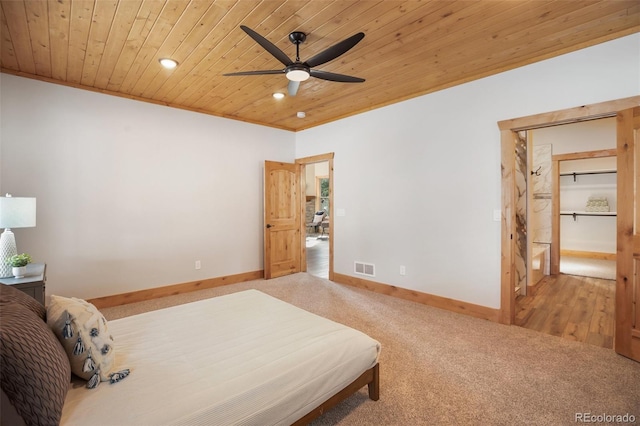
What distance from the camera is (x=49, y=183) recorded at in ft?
11.2

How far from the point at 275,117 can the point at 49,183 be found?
3.14 m

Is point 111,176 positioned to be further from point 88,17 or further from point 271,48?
point 271,48

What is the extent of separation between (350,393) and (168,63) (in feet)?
11.1

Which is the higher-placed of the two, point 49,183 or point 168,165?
point 168,165

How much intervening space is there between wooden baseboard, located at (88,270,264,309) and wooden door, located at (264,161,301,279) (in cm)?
38

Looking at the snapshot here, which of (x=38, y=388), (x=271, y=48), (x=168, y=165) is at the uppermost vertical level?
(x=271, y=48)

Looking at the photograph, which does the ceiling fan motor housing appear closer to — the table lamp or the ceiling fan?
the ceiling fan

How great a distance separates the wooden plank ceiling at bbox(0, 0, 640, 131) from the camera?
7.18 ft

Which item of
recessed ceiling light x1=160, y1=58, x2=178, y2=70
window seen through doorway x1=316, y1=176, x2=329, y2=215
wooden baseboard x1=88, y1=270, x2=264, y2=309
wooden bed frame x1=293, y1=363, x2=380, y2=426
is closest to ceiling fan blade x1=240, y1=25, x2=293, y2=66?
recessed ceiling light x1=160, y1=58, x2=178, y2=70

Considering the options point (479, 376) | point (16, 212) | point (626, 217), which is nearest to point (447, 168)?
point (626, 217)

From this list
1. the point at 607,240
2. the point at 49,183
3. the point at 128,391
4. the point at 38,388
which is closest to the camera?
the point at 38,388

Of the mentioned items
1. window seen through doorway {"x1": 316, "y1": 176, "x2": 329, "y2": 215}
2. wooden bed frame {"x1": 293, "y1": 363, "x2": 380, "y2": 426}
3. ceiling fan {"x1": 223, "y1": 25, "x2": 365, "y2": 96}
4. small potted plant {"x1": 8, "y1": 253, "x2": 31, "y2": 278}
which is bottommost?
wooden bed frame {"x1": 293, "y1": 363, "x2": 380, "y2": 426}

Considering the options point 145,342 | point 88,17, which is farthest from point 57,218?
point 145,342

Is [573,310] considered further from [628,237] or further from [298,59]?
[298,59]
